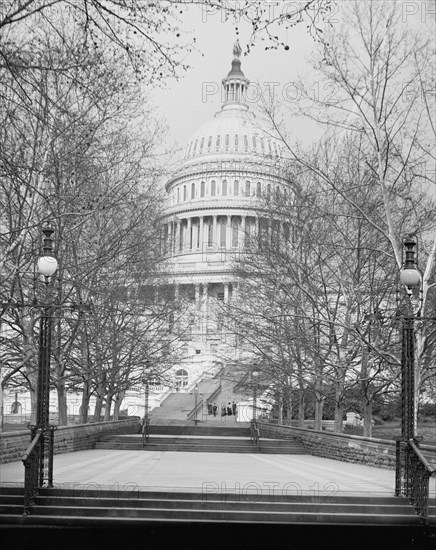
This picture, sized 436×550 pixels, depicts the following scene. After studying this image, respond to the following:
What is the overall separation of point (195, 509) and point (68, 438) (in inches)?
582

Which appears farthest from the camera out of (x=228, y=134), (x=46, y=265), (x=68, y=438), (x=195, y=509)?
(x=228, y=134)

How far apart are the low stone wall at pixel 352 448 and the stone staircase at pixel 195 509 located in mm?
4994

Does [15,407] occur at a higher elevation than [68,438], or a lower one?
lower

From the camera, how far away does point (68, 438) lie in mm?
28141

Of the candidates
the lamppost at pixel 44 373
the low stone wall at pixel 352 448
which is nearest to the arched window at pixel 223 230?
the low stone wall at pixel 352 448

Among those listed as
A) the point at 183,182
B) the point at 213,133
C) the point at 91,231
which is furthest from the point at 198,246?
the point at 91,231

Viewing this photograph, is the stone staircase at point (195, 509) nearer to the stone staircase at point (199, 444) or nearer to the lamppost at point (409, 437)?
the lamppost at point (409, 437)

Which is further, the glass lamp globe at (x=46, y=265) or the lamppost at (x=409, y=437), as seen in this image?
the glass lamp globe at (x=46, y=265)

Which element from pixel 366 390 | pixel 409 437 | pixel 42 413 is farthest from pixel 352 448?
pixel 42 413

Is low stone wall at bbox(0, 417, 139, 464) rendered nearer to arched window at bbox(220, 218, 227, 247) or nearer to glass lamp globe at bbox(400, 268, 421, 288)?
glass lamp globe at bbox(400, 268, 421, 288)

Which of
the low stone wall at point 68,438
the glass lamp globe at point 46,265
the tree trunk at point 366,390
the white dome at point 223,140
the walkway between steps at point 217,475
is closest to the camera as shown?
the glass lamp globe at point 46,265

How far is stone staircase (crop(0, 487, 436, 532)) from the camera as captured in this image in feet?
45.9

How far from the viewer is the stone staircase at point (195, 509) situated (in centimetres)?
1398

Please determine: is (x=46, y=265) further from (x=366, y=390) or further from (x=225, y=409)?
(x=225, y=409)
